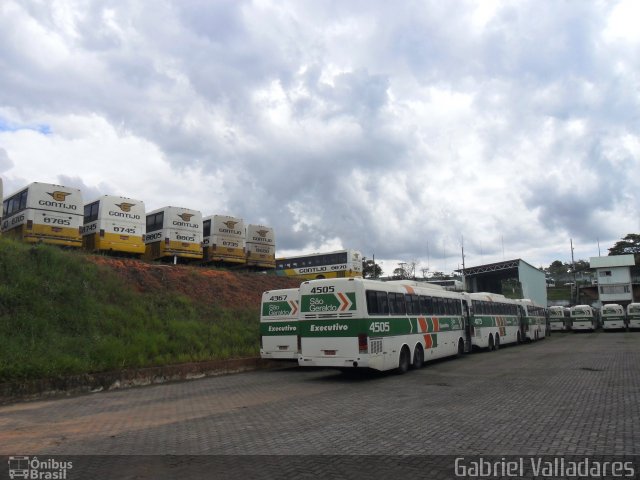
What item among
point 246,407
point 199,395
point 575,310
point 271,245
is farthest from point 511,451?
point 575,310

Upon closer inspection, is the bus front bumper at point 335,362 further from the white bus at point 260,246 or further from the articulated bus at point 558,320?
the articulated bus at point 558,320

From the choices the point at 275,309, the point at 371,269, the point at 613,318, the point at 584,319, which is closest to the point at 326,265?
the point at 584,319

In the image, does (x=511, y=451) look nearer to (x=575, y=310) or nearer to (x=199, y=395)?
(x=199, y=395)

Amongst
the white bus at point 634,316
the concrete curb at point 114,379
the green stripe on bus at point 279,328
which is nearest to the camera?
the concrete curb at point 114,379

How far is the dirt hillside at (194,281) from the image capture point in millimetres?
22156

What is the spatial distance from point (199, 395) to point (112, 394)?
2.41 meters

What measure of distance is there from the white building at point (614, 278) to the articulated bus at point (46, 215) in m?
67.0

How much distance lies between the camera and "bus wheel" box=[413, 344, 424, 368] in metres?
17.1

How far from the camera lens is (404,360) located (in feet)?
53.6

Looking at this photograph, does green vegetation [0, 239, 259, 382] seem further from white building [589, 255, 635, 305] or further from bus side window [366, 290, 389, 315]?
white building [589, 255, 635, 305]

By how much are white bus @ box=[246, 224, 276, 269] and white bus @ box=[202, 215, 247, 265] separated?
181cm

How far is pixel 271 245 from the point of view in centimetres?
3769

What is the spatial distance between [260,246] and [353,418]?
28884 millimetres

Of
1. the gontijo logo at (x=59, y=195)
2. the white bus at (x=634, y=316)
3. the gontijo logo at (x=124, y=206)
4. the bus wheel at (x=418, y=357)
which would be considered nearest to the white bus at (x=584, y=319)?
the white bus at (x=634, y=316)
